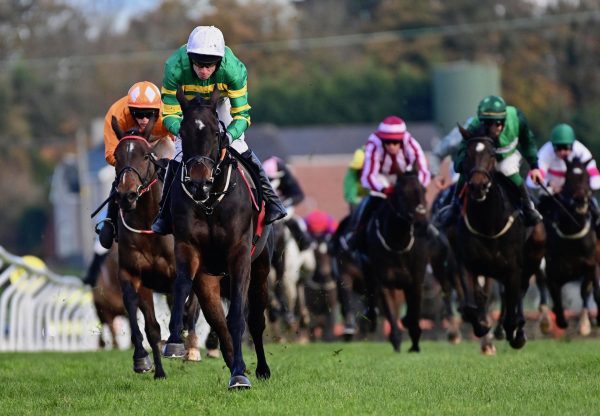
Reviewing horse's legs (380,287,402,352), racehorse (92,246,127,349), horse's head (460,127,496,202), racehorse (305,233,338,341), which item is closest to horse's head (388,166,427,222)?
horse's legs (380,287,402,352)

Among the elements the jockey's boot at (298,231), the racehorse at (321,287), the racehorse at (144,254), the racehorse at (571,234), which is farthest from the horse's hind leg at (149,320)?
the racehorse at (321,287)

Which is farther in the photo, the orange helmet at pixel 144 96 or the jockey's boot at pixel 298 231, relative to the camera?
the jockey's boot at pixel 298 231

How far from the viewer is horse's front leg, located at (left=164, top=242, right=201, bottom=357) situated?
9297mm

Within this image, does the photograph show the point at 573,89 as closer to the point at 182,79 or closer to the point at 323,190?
the point at 323,190

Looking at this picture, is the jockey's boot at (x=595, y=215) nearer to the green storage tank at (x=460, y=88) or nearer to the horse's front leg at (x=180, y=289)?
the horse's front leg at (x=180, y=289)

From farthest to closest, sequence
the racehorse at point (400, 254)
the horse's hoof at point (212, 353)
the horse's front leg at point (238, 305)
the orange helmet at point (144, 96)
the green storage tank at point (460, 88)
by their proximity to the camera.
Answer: the green storage tank at point (460, 88) < the racehorse at point (400, 254) < the horse's hoof at point (212, 353) < the orange helmet at point (144, 96) < the horse's front leg at point (238, 305)

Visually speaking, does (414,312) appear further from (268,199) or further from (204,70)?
(204,70)

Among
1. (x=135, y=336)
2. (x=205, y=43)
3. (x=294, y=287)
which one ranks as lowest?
(x=294, y=287)

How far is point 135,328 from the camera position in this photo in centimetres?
1102

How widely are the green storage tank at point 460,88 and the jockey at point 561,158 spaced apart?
42.0 metres

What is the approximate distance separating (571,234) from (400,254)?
5.74ft

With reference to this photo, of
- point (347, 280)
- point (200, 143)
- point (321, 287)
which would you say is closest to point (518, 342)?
point (200, 143)

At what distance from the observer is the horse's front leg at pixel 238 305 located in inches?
369

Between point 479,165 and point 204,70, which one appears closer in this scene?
point 204,70
